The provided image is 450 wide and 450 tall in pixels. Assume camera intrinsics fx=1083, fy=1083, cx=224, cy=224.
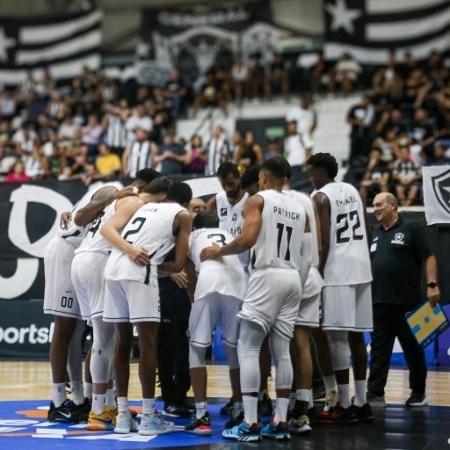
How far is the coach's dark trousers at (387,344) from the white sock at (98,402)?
3202 millimetres

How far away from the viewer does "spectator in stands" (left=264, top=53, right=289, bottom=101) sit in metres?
27.0

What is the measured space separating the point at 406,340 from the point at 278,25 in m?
19.9

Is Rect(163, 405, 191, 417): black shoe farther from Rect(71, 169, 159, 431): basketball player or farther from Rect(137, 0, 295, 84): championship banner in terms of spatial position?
Rect(137, 0, 295, 84): championship banner

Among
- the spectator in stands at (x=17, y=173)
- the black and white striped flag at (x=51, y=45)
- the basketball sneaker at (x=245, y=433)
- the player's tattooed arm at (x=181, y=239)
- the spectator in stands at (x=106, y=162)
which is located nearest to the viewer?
the basketball sneaker at (x=245, y=433)

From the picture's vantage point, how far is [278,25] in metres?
29.7

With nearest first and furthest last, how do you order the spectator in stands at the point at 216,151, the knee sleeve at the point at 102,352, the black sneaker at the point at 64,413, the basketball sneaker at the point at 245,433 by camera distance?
the basketball sneaker at the point at 245,433
the knee sleeve at the point at 102,352
the black sneaker at the point at 64,413
the spectator in stands at the point at 216,151

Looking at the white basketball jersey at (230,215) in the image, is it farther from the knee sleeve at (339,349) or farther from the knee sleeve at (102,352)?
the knee sleeve at (102,352)

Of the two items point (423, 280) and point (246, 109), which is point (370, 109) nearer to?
point (246, 109)

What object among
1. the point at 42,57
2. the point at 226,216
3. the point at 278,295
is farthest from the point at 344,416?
the point at 42,57

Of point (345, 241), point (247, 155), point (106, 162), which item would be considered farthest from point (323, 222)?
point (106, 162)

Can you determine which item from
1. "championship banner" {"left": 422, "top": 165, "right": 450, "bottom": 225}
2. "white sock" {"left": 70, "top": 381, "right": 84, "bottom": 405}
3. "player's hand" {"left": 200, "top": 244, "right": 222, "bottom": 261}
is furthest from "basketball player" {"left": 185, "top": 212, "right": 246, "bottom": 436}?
"championship banner" {"left": 422, "top": 165, "right": 450, "bottom": 225}

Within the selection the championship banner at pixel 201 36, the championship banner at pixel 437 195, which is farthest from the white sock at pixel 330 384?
the championship banner at pixel 201 36

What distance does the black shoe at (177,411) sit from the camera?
998 cm

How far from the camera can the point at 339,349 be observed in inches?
371
